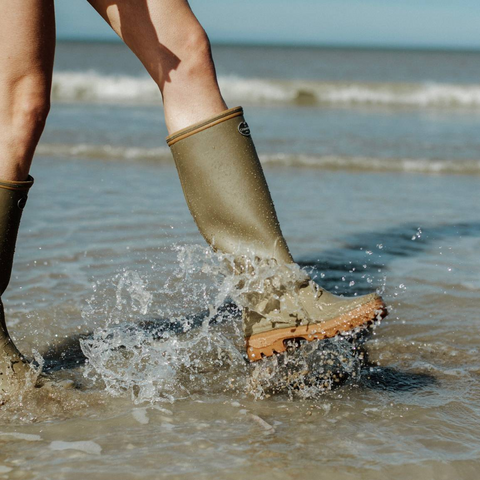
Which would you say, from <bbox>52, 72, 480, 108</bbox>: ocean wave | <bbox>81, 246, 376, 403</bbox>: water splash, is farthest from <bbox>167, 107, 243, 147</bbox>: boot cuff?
<bbox>52, 72, 480, 108</bbox>: ocean wave

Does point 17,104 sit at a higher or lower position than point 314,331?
higher

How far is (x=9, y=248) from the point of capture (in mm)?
1573

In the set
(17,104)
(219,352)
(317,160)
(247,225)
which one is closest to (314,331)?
(247,225)

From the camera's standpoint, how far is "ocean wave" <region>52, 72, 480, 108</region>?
15.7 m

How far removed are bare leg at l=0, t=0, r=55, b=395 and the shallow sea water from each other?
26 centimetres

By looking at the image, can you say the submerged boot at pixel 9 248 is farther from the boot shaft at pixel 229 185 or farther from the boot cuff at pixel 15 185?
the boot shaft at pixel 229 185

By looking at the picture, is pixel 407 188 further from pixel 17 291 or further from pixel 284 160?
pixel 17 291

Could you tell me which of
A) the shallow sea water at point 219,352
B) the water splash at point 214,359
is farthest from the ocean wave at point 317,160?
the water splash at point 214,359

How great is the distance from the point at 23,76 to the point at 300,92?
1523 centimetres

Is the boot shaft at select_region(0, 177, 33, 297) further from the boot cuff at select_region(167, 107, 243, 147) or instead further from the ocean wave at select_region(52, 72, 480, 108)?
the ocean wave at select_region(52, 72, 480, 108)

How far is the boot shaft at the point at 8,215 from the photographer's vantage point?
153 centimetres

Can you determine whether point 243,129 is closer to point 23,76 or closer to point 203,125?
point 203,125

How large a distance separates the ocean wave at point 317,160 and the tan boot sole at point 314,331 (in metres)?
4.21

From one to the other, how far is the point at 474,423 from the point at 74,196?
10.1ft
